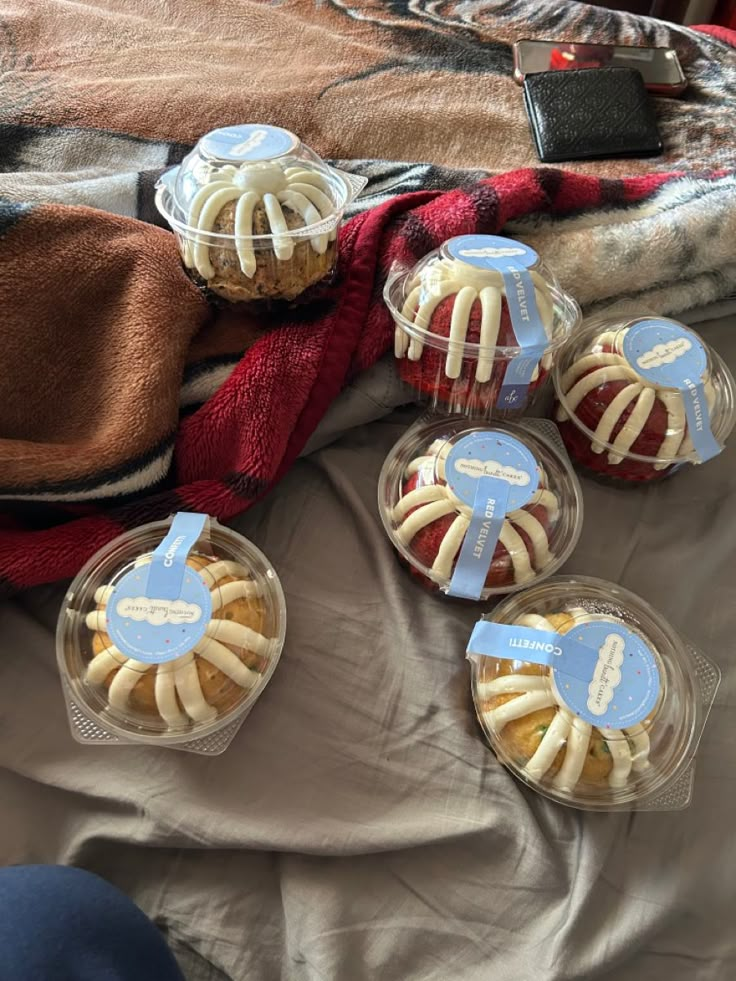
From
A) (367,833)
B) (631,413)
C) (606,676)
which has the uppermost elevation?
→ (631,413)

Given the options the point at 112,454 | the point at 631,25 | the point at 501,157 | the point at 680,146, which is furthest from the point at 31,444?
the point at 631,25

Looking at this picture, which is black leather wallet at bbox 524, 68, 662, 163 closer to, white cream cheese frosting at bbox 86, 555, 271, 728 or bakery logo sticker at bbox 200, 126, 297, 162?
bakery logo sticker at bbox 200, 126, 297, 162

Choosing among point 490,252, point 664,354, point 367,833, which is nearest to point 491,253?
point 490,252

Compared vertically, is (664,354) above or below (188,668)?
above

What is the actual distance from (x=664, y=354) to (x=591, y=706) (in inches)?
14.3

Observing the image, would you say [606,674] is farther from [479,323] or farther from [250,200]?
[250,200]

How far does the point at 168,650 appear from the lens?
52 centimetres

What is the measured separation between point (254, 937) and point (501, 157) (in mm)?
955

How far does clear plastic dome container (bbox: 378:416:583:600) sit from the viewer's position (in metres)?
0.59

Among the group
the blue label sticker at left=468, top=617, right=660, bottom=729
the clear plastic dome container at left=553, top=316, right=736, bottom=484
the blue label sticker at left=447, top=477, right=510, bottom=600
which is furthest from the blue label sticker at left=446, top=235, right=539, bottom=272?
the blue label sticker at left=468, top=617, right=660, bottom=729

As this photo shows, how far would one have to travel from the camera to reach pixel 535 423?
Answer: 71 cm

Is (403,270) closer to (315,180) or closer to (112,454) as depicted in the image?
(315,180)

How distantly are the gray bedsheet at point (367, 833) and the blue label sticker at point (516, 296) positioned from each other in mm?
229

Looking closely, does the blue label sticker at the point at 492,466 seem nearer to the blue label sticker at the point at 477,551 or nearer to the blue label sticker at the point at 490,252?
the blue label sticker at the point at 477,551
